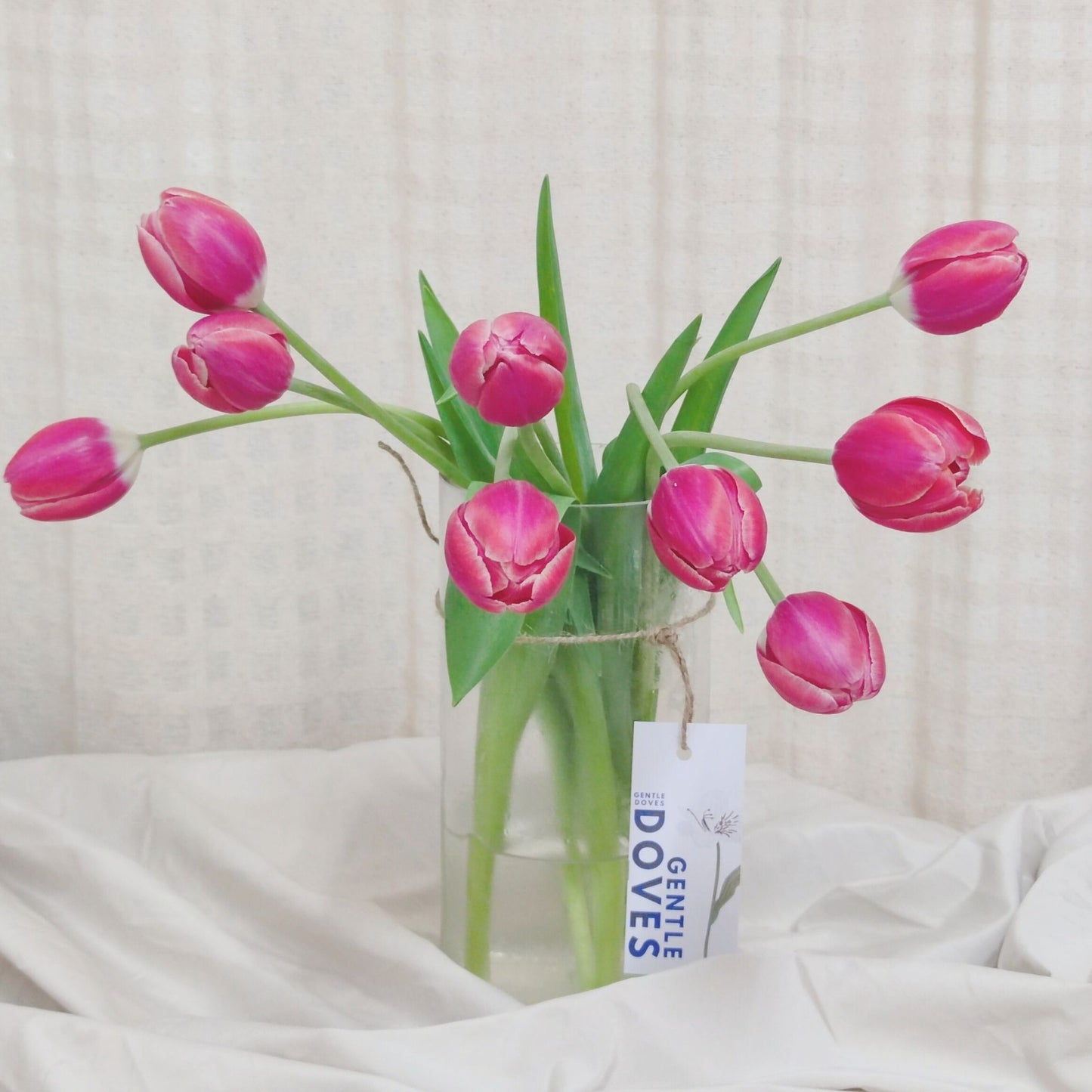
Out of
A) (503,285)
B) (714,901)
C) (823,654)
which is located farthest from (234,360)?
(503,285)

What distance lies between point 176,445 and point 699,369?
58cm

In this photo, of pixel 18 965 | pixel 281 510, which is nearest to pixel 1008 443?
pixel 281 510

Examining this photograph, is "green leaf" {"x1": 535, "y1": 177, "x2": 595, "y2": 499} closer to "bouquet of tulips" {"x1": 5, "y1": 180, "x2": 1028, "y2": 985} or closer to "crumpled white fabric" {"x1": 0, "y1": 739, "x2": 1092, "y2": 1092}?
"bouquet of tulips" {"x1": 5, "y1": 180, "x2": 1028, "y2": 985}

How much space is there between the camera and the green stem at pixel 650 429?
0.55m

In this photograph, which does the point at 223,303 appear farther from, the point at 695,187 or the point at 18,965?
the point at 695,187

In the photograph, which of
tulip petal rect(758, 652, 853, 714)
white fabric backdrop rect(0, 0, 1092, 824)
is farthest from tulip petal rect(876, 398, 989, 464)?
white fabric backdrop rect(0, 0, 1092, 824)

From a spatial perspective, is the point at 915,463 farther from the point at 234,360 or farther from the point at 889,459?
the point at 234,360

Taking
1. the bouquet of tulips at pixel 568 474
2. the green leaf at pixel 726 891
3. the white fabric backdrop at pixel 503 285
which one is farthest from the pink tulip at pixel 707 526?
the white fabric backdrop at pixel 503 285

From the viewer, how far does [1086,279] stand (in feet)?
3.48

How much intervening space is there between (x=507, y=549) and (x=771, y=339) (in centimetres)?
17

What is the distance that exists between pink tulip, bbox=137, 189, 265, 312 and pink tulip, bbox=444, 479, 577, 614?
134 millimetres

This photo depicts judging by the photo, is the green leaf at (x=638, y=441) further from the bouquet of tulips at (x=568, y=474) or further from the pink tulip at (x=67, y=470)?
the pink tulip at (x=67, y=470)

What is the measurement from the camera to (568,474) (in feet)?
2.13

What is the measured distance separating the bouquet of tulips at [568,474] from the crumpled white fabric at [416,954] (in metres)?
0.07
